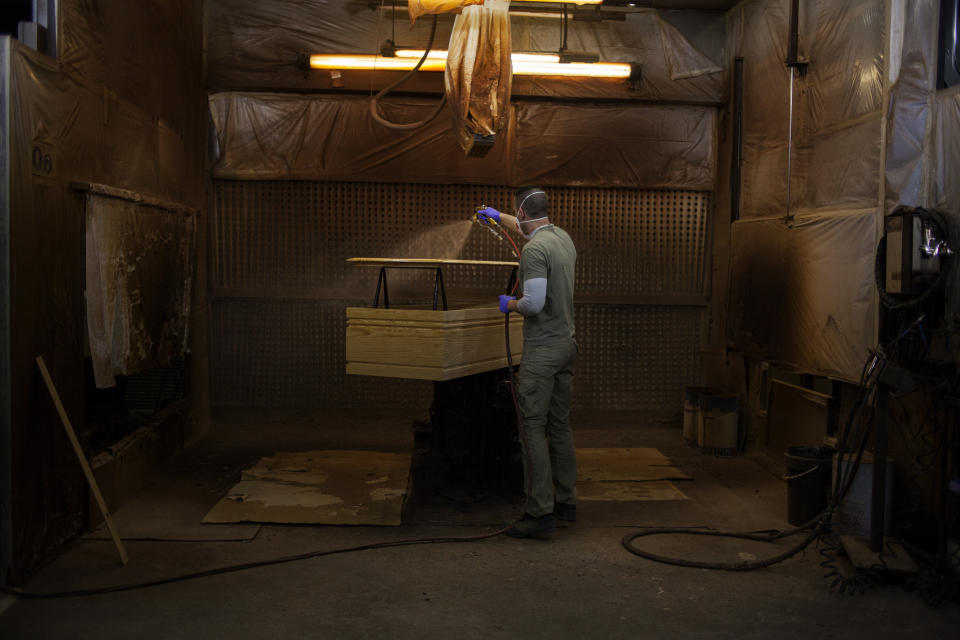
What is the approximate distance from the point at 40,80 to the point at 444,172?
391 centimetres

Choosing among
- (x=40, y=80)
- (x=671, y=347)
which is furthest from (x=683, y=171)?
(x=40, y=80)

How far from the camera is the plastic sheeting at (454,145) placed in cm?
756

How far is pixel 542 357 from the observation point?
16.3ft

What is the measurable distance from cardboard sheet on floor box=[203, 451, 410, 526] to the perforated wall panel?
129cm

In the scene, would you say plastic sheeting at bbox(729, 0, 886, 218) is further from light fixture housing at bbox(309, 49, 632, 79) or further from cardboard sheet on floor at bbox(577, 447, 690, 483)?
cardboard sheet on floor at bbox(577, 447, 690, 483)

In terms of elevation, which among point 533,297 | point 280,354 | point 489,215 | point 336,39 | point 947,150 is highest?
point 336,39

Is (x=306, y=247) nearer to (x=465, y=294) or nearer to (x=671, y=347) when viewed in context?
(x=465, y=294)

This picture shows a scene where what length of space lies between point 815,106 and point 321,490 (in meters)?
4.48

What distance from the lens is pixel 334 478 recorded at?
6.09m

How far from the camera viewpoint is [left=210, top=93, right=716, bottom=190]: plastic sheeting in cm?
756

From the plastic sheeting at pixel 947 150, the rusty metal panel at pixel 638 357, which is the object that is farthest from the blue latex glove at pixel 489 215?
the rusty metal panel at pixel 638 357

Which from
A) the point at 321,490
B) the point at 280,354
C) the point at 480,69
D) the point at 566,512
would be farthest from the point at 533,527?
the point at 280,354

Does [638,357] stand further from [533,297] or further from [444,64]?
[533,297]

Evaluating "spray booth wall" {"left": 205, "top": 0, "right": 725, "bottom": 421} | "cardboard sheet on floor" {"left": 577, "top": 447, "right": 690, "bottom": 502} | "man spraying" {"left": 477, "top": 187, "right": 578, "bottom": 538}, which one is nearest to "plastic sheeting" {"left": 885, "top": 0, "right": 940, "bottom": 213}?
"man spraying" {"left": 477, "top": 187, "right": 578, "bottom": 538}
